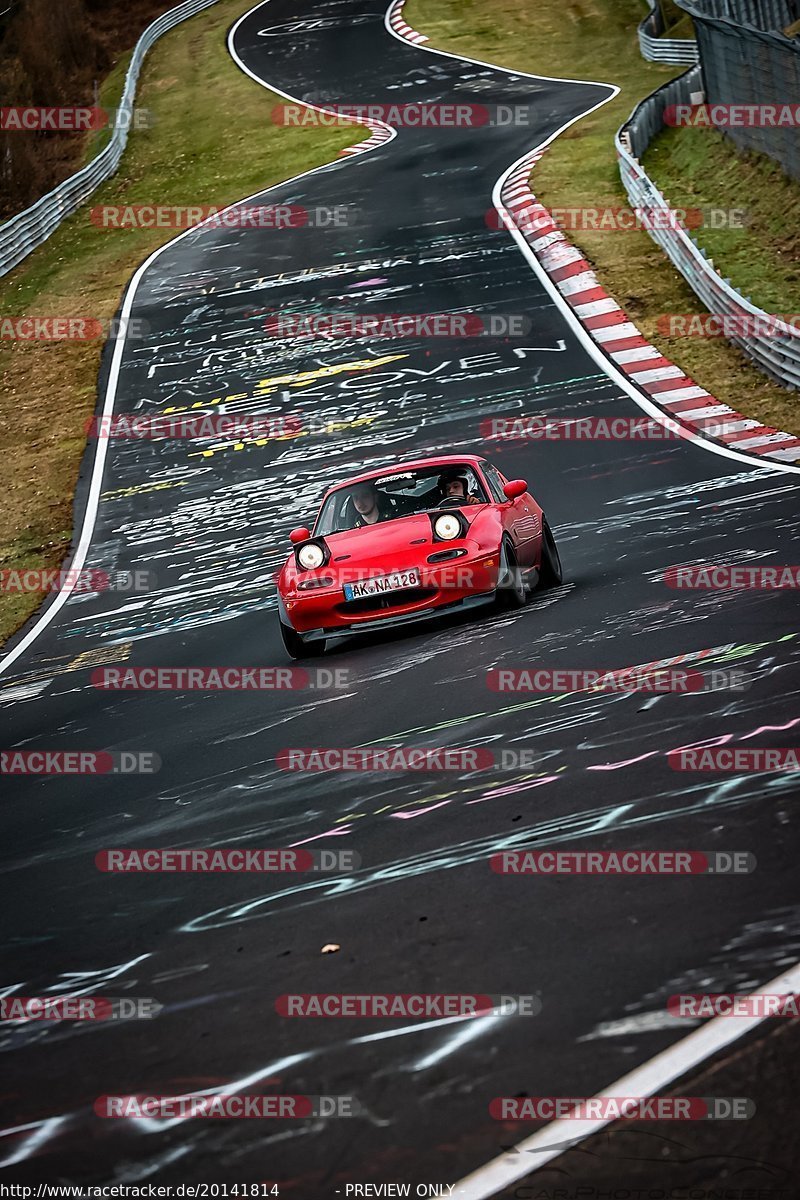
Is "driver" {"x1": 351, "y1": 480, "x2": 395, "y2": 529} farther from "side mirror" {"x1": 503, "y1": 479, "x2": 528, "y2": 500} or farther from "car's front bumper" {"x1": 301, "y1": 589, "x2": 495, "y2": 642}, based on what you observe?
"car's front bumper" {"x1": 301, "y1": 589, "x2": 495, "y2": 642}

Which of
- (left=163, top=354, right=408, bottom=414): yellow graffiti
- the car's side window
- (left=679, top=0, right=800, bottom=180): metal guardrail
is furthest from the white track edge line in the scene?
(left=679, top=0, right=800, bottom=180): metal guardrail

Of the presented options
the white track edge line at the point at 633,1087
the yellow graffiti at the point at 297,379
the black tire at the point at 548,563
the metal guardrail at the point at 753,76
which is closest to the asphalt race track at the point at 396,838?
the white track edge line at the point at 633,1087

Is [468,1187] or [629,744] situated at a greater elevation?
[468,1187]

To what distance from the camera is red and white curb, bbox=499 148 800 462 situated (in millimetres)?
16656

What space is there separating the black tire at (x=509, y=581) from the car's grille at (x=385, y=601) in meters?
0.50

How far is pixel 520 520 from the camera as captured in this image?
10797mm

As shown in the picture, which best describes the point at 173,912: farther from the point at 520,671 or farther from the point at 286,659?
the point at 286,659

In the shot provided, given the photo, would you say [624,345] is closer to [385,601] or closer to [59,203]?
[385,601]

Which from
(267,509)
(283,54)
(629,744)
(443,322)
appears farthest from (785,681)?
(283,54)

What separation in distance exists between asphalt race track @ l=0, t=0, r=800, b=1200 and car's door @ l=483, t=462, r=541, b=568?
1.25 ft

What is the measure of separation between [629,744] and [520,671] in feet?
6.19

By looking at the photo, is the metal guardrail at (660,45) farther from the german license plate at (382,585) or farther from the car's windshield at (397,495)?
the german license plate at (382,585)

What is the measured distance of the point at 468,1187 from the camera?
3363 mm

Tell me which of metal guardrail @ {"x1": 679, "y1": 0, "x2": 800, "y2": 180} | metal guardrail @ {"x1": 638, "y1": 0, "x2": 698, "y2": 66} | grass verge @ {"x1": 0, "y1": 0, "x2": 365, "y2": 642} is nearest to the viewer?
grass verge @ {"x1": 0, "y1": 0, "x2": 365, "y2": 642}
